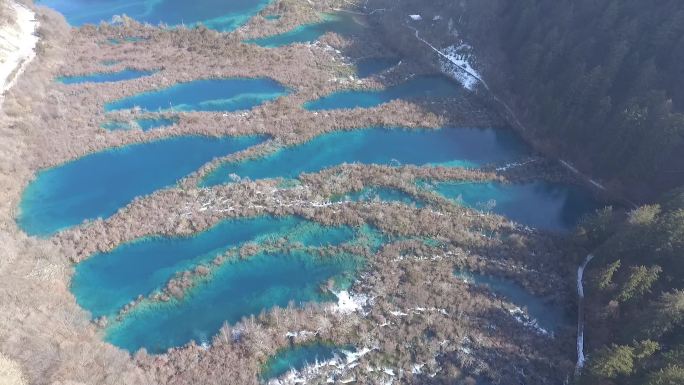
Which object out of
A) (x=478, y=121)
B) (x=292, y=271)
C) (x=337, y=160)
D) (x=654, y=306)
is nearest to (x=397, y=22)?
(x=478, y=121)

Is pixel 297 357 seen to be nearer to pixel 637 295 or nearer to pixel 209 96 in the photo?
pixel 637 295

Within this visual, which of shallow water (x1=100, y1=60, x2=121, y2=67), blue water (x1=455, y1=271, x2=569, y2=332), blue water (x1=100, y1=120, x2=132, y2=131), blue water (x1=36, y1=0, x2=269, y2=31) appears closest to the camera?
blue water (x1=455, y1=271, x2=569, y2=332)

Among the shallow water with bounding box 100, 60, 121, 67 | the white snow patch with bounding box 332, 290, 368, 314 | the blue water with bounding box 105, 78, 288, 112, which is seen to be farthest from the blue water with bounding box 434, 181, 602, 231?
the shallow water with bounding box 100, 60, 121, 67

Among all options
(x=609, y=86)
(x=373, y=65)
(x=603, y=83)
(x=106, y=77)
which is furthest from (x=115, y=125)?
(x=609, y=86)

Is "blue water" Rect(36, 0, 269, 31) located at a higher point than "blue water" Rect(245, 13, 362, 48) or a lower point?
higher

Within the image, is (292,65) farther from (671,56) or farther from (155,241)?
(671,56)

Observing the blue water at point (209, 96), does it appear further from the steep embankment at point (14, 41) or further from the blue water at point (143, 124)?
the steep embankment at point (14, 41)

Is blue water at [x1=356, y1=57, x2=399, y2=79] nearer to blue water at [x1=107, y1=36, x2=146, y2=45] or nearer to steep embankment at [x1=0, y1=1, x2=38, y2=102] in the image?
blue water at [x1=107, y1=36, x2=146, y2=45]
